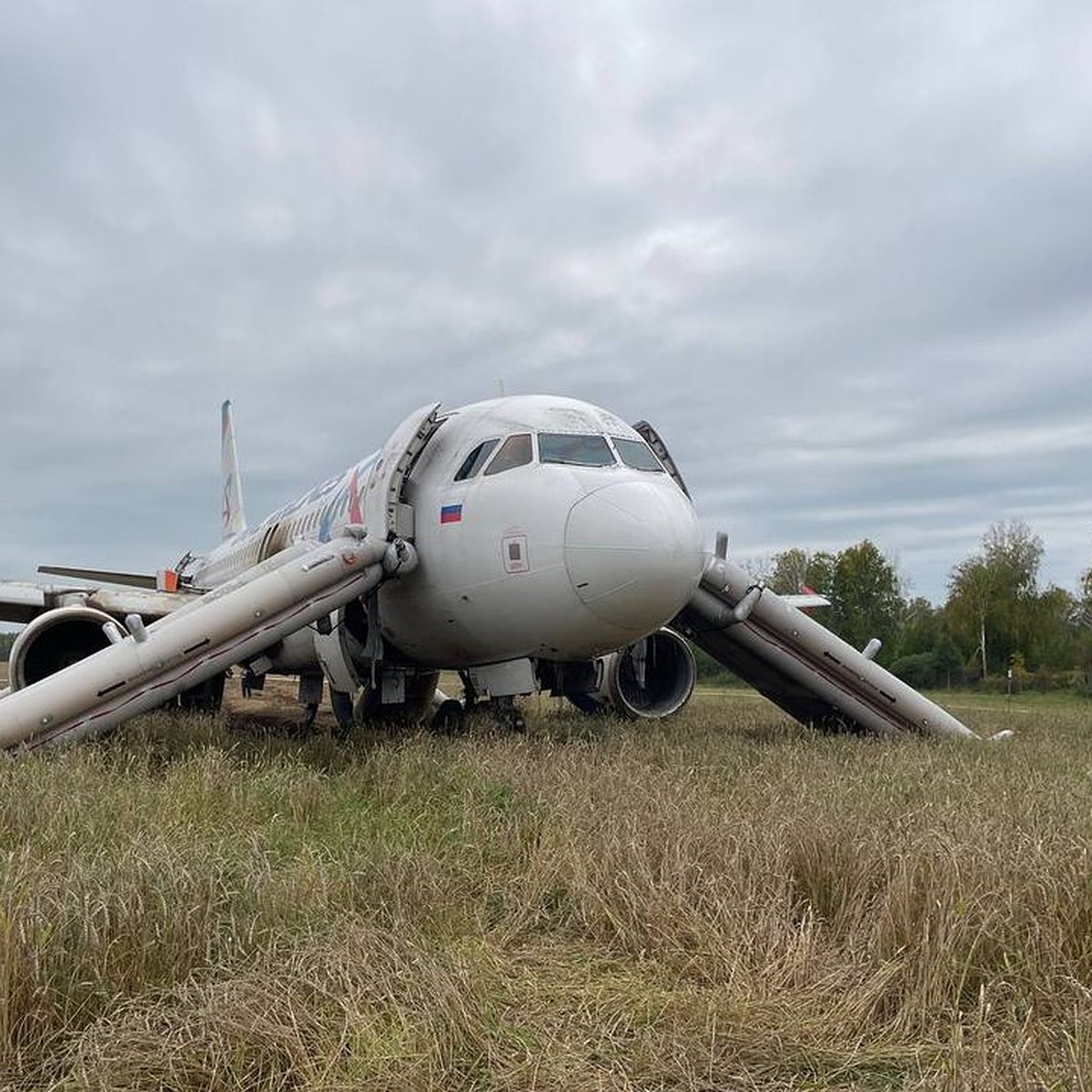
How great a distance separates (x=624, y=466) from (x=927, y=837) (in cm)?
504

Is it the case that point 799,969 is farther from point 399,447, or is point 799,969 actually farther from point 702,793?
point 399,447

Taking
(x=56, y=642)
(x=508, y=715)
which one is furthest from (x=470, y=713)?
(x=56, y=642)

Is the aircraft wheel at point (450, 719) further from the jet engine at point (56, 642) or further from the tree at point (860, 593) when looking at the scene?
the tree at point (860, 593)

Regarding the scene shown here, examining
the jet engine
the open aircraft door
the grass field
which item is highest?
the open aircraft door

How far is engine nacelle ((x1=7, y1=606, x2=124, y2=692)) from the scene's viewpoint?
35.3 ft

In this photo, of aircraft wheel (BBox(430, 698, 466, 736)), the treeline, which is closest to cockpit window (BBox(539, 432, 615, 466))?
aircraft wheel (BBox(430, 698, 466, 736))

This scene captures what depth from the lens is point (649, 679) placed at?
44.5 ft

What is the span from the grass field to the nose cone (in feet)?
7.74

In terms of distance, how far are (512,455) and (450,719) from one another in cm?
376

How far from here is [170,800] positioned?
5.51 meters

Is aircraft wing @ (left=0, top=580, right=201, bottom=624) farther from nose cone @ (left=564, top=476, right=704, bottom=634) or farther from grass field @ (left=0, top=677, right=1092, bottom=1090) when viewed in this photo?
grass field @ (left=0, top=677, right=1092, bottom=1090)

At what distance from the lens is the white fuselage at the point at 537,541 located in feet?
26.0

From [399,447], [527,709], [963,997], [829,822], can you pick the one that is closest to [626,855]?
[829,822]

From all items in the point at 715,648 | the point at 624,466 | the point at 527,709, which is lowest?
the point at 527,709
